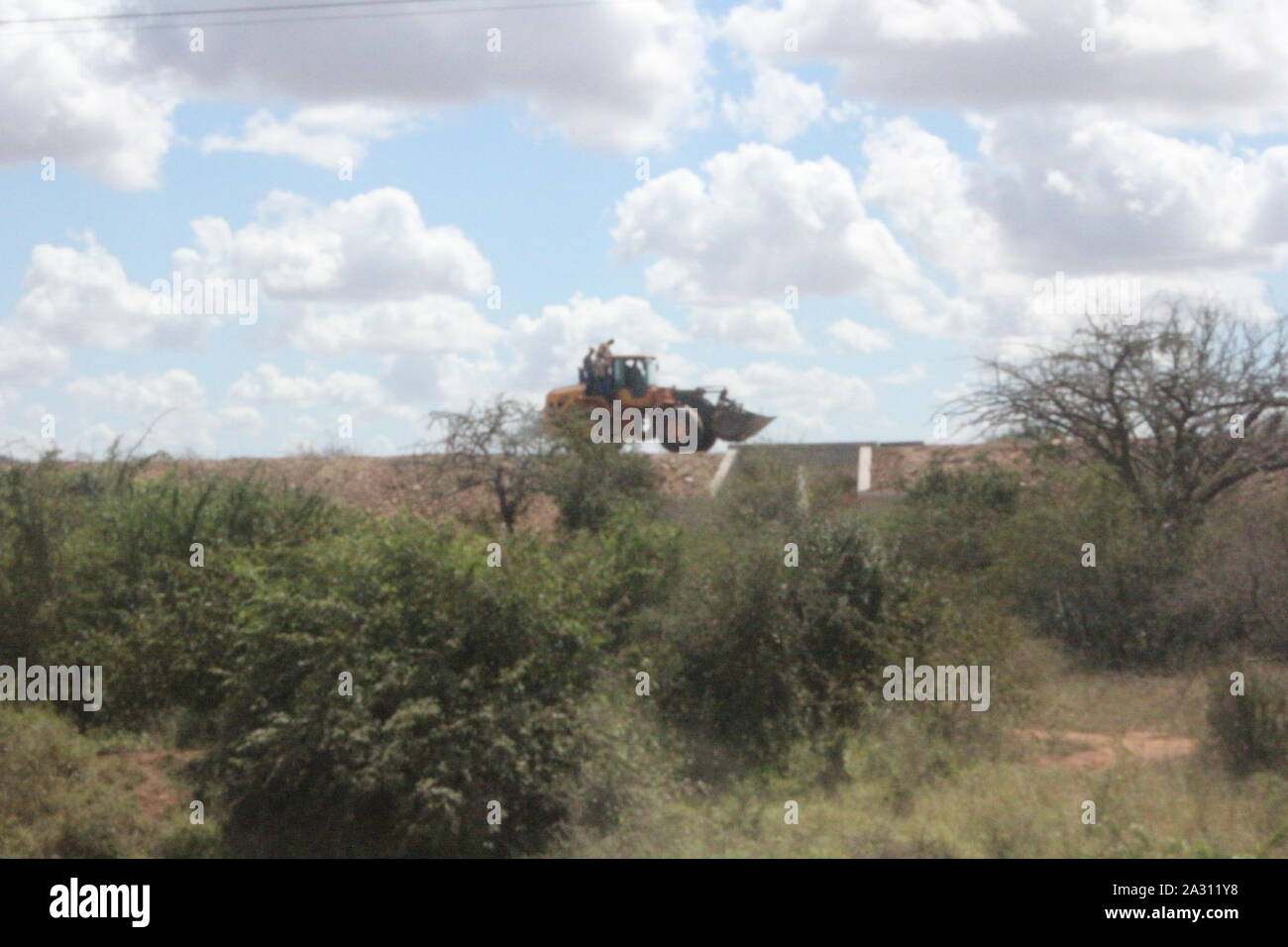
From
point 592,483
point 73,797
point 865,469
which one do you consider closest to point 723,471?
point 865,469

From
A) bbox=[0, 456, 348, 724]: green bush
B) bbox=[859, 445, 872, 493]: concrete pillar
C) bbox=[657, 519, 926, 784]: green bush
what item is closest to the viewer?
bbox=[657, 519, 926, 784]: green bush

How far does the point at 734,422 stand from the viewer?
109 ft

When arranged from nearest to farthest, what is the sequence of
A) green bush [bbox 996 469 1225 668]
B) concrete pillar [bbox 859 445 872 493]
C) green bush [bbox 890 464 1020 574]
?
green bush [bbox 996 469 1225 668], green bush [bbox 890 464 1020 574], concrete pillar [bbox 859 445 872 493]

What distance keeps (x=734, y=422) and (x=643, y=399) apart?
3.70 metres

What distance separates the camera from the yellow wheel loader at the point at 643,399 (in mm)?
30453

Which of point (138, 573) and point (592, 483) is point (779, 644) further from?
point (592, 483)

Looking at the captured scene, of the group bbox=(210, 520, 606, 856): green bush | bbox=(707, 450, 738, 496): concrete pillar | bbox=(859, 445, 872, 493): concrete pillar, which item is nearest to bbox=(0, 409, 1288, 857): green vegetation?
bbox=(210, 520, 606, 856): green bush

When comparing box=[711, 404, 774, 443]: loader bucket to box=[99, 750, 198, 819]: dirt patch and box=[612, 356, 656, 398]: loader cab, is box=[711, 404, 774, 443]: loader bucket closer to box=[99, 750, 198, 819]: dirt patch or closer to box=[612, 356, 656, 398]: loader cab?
box=[612, 356, 656, 398]: loader cab

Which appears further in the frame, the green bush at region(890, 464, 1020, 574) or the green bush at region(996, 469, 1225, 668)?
the green bush at region(890, 464, 1020, 574)

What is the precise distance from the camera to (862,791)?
13.2 metres

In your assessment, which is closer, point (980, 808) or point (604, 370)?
point (980, 808)

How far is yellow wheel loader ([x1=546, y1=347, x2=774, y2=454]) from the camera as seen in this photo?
30.5 metres
